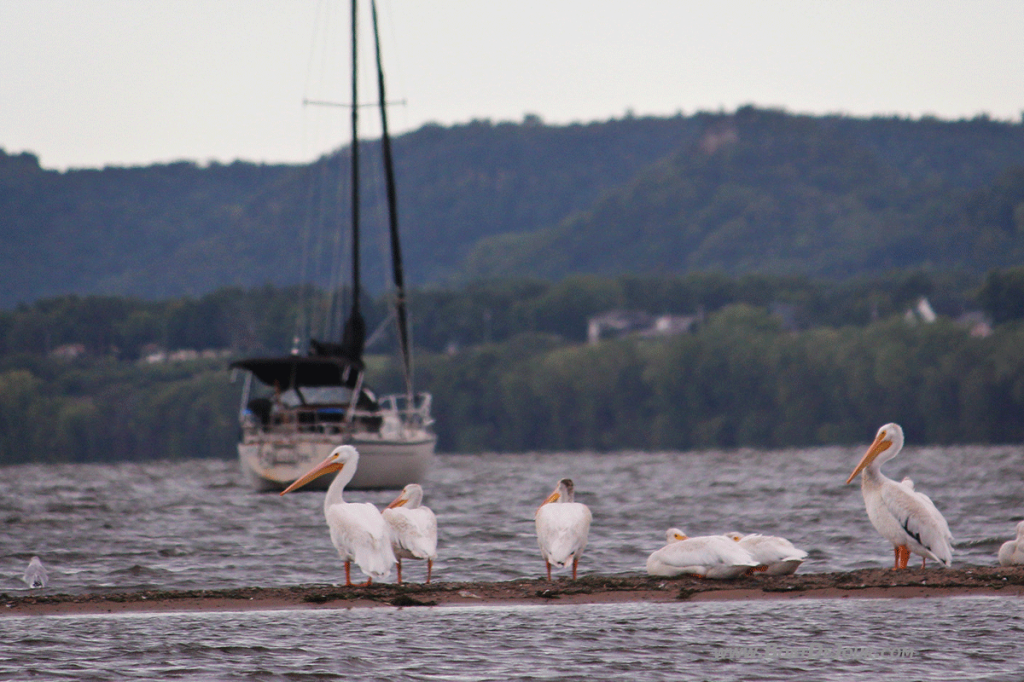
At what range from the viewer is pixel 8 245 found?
643ft

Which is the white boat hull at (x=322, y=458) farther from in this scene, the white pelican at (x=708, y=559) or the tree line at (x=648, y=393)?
the tree line at (x=648, y=393)

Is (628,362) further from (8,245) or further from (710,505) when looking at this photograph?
(8,245)

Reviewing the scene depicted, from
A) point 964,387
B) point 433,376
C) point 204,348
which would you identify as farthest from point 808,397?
→ point 204,348

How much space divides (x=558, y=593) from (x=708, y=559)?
1.63m

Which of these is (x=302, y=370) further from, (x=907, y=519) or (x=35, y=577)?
(x=907, y=519)

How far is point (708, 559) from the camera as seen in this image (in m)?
17.2

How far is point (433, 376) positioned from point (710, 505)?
3441 inches

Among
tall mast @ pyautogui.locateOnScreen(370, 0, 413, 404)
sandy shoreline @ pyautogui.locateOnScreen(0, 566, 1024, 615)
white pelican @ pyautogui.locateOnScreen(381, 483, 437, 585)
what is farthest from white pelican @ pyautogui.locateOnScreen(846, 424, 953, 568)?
tall mast @ pyautogui.locateOnScreen(370, 0, 413, 404)

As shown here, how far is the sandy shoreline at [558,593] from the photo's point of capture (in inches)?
653

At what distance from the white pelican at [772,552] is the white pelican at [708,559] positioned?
18cm

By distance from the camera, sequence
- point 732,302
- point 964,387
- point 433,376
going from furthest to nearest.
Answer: point 732,302, point 433,376, point 964,387

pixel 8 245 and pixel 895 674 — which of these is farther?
pixel 8 245

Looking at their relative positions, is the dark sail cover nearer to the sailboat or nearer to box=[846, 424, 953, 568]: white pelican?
the sailboat

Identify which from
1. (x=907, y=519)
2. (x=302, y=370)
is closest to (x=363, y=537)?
(x=907, y=519)
